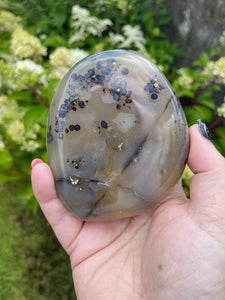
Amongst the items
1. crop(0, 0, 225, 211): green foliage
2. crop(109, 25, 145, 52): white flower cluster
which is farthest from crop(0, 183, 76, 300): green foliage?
crop(109, 25, 145, 52): white flower cluster

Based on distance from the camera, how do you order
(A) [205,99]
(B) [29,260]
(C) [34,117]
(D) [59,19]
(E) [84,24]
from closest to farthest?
(C) [34,117] < (A) [205,99] < (E) [84,24] < (B) [29,260] < (D) [59,19]

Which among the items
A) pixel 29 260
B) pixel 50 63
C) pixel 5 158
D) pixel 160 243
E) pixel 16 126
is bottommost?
pixel 29 260

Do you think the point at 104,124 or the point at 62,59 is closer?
the point at 104,124

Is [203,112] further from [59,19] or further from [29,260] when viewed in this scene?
[29,260]

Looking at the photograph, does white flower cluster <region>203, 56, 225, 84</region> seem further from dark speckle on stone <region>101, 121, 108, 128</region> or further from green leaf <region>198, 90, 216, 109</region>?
dark speckle on stone <region>101, 121, 108, 128</region>

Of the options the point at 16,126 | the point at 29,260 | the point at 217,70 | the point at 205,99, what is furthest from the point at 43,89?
the point at 29,260

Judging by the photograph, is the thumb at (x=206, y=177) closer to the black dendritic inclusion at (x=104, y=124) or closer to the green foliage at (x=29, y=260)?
the black dendritic inclusion at (x=104, y=124)
